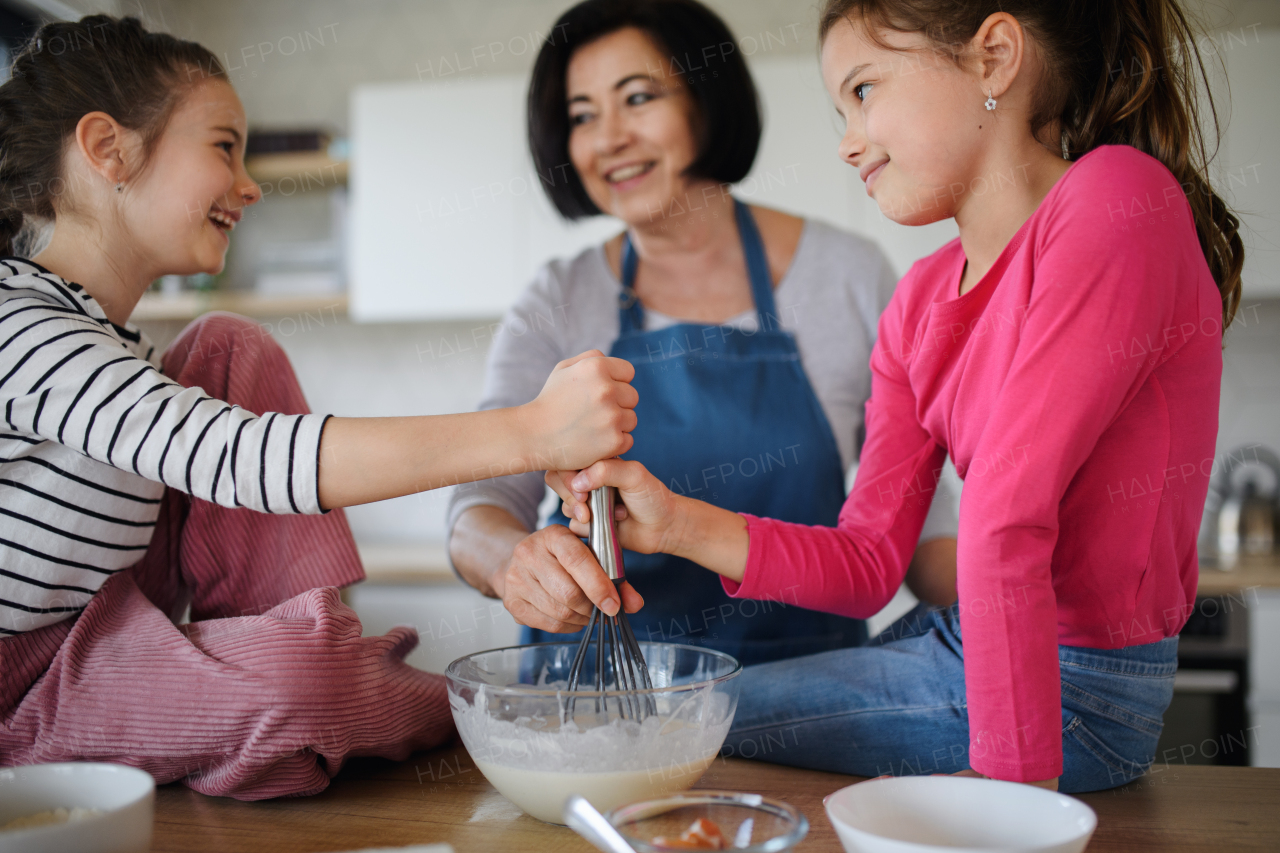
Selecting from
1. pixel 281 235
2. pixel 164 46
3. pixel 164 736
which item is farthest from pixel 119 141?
pixel 281 235

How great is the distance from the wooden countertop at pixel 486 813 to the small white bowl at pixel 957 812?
2.6 inches

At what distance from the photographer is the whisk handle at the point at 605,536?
77 cm

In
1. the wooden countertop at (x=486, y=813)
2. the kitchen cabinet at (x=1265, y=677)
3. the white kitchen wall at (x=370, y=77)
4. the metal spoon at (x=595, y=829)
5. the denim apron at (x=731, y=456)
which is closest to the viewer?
the metal spoon at (x=595, y=829)

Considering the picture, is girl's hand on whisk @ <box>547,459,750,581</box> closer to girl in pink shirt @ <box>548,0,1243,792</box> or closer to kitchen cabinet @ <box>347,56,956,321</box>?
girl in pink shirt @ <box>548,0,1243,792</box>

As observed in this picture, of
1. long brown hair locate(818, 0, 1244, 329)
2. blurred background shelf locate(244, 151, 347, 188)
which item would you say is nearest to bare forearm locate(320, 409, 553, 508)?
long brown hair locate(818, 0, 1244, 329)

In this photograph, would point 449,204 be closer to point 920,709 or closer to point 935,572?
point 935,572

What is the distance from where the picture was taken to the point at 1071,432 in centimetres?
64

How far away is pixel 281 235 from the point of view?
2830 mm

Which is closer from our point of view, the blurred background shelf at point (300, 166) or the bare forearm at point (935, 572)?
the bare forearm at point (935, 572)

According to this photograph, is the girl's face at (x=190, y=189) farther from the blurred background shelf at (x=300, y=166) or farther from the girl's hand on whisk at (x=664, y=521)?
the blurred background shelf at (x=300, y=166)

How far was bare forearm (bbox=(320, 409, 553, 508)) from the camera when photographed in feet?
2.27

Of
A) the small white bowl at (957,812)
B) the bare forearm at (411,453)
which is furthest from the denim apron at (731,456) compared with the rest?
the small white bowl at (957,812)

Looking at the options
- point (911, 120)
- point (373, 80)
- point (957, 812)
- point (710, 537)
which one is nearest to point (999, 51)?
point (911, 120)

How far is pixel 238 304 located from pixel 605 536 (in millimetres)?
2125
